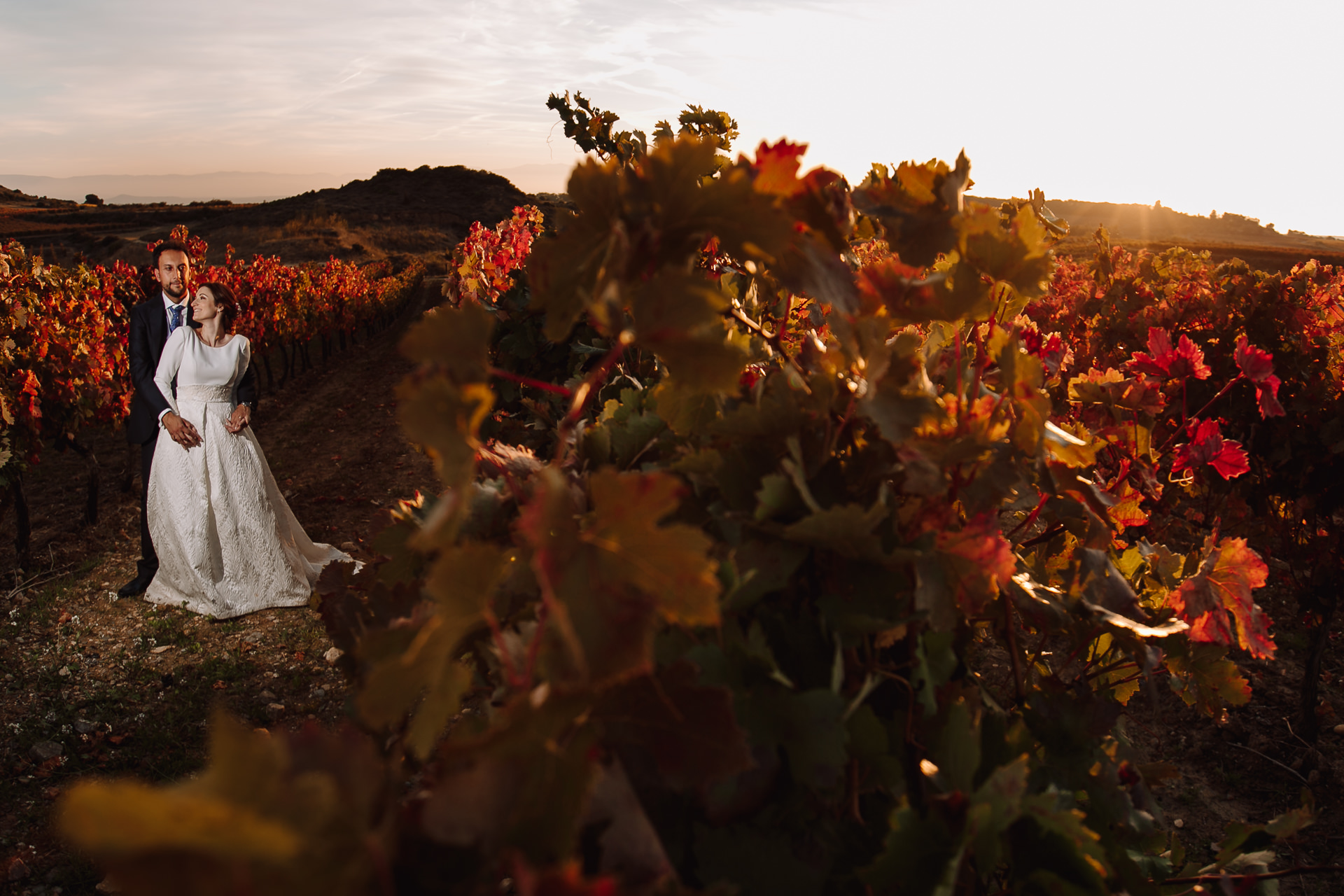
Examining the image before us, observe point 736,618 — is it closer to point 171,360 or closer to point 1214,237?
point 171,360

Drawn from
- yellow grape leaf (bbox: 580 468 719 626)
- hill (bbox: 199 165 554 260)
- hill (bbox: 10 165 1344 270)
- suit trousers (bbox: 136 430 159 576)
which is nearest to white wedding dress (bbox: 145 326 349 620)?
suit trousers (bbox: 136 430 159 576)

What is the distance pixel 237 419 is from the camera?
230 inches

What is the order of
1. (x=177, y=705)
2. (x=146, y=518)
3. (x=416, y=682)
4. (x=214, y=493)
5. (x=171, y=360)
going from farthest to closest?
(x=146, y=518) < (x=214, y=493) < (x=171, y=360) < (x=177, y=705) < (x=416, y=682)

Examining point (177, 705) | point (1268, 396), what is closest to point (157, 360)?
point (177, 705)

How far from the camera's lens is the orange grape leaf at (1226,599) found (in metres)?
1.06

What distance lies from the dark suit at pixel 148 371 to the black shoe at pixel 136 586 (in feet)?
1.76

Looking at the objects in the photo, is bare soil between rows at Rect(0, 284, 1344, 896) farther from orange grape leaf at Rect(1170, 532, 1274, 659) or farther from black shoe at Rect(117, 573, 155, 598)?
orange grape leaf at Rect(1170, 532, 1274, 659)

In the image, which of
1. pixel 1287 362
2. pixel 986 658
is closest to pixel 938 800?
pixel 986 658

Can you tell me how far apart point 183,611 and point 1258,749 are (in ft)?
25.0

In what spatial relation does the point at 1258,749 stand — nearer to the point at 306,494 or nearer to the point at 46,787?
the point at 46,787

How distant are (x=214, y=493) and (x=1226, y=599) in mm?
6708

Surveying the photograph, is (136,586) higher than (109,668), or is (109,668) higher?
(136,586)

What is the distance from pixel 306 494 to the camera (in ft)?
29.4

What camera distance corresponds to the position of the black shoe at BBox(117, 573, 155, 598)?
6160mm
